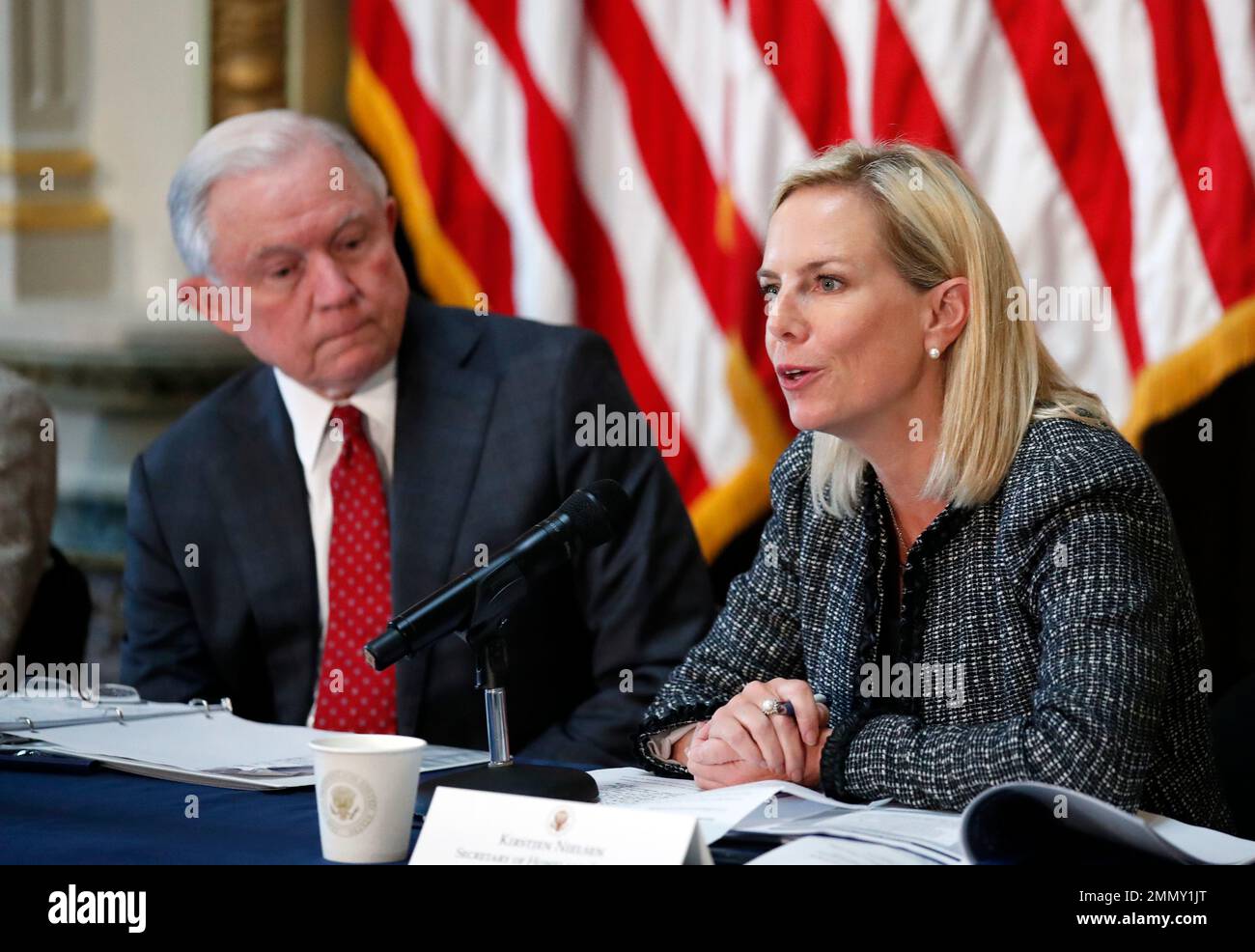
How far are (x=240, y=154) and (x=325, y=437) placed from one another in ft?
1.72

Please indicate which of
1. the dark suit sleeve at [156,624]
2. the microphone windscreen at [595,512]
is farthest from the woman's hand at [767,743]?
the dark suit sleeve at [156,624]

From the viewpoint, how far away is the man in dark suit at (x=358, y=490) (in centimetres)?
250

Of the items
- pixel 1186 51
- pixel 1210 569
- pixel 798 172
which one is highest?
pixel 1186 51

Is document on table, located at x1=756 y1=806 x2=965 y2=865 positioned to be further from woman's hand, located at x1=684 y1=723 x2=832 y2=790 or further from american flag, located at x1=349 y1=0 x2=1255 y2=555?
american flag, located at x1=349 y1=0 x2=1255 y2=555

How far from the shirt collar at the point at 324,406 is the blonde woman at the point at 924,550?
2.74 feet

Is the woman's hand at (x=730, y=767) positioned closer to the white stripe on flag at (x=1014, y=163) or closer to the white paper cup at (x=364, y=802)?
the white paper cup at (x=364, y=802)

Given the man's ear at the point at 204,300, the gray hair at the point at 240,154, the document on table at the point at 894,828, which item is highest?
the gray hair at the point at 240,154

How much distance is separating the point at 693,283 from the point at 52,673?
162 centimetres

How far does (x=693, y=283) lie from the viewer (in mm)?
3416

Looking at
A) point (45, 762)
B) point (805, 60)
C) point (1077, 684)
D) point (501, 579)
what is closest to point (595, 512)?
point (501, 579)

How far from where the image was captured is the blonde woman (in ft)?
5.36

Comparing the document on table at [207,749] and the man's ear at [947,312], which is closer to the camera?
the document on table at [207,749]

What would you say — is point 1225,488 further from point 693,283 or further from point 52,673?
point 52,673
